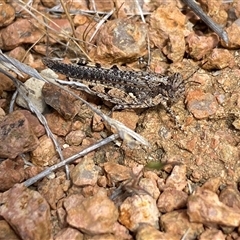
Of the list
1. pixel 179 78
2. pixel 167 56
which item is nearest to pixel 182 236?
pixel 179 78

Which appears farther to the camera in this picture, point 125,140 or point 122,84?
point 122,84

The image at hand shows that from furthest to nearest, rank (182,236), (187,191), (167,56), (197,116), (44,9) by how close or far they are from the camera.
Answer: (44,9), (167,56), (197,116), (187,191), (182,236)

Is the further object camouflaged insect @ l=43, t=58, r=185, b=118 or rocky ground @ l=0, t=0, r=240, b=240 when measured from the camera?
camouflaged insect @ l=43, t=58, r=185, b=118

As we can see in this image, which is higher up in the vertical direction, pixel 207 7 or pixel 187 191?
pixel 207 7

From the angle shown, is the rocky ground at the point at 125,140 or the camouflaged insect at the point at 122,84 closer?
the rocky ground at the point at 125,140

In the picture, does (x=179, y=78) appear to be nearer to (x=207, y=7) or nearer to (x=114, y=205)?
(x=207, y=7)

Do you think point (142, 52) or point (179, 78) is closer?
point (179, 78)

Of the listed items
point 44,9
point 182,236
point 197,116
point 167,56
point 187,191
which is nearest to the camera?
point 182,236

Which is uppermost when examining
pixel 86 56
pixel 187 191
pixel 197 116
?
pixel 86 56
